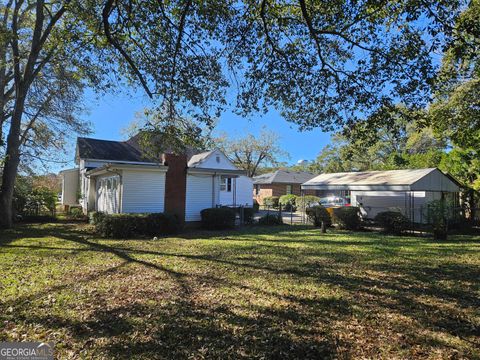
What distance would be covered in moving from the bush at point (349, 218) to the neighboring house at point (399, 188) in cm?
223

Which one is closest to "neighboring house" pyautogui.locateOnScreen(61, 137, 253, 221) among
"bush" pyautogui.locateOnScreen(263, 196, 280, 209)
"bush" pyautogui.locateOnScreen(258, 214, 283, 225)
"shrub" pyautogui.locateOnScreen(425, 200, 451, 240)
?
"bush" pyautogui.locateOnScreen(258, 214, 283, 225)

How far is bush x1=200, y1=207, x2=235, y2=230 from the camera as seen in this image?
54.8 ft

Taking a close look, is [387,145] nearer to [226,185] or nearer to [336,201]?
[336,201]

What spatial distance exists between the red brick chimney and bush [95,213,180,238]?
66.8 inches

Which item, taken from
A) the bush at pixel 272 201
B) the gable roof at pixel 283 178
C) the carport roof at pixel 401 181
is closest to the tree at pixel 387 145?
the carport roof at pixel 401 181

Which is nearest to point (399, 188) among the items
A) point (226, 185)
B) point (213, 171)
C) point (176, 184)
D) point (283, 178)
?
point (213, 171)

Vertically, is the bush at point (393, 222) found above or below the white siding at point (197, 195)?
below

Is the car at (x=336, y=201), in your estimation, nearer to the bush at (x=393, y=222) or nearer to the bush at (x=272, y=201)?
the bush at (x=272, y=201)

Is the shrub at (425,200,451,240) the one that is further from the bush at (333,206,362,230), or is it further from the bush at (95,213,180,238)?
the bush at (95,213,180,238)

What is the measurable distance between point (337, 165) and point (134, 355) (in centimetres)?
4852

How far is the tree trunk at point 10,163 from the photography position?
15850mm

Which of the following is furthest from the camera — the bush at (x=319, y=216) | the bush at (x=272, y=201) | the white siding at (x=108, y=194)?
the bush at (x=272, y=201)

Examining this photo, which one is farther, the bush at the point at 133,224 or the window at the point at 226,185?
the window at the point at 226,185

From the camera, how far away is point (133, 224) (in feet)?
44.9
